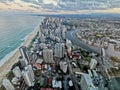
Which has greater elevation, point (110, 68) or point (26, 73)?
point (26, 73)

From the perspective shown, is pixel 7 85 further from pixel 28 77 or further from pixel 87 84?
pixel 87 84

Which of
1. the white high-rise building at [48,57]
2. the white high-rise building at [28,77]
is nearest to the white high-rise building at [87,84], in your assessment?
the white high-rise building at [28,77]

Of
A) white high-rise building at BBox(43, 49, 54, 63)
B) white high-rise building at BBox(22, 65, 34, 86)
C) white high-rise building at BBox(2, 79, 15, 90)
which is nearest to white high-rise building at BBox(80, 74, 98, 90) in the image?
white high-rise building at BBox(22, 65, 34, 86)

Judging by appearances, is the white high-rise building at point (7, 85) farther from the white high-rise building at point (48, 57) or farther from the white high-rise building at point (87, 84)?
the white high-rise building at point (48, 57)

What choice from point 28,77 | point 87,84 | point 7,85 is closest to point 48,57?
point 28,77

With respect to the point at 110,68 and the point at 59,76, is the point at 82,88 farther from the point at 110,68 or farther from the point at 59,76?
the point at 110,68

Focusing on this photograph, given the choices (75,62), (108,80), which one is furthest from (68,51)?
(108,80)

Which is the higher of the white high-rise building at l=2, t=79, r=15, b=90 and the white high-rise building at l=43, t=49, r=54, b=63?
the white high-rise building at l=2, t=79, r=15, b=90

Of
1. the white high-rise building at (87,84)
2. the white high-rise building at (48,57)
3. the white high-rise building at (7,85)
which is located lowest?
the white high-rise building at (48,57)

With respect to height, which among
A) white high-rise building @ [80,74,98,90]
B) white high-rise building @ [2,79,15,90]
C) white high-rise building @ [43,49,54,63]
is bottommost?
white high-rise building @ [43,49,54,63]


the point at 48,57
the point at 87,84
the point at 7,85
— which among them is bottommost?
the point at 48,57

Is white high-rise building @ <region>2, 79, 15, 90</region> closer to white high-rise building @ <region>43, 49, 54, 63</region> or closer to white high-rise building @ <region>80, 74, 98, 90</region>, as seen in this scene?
white high-rise building @ <region>80, 74, 98, 90</region>
